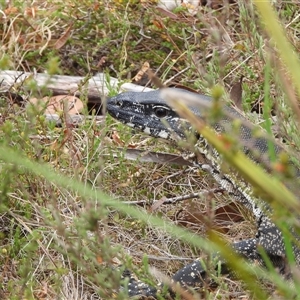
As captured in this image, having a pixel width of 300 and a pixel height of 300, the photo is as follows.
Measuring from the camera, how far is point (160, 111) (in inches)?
161

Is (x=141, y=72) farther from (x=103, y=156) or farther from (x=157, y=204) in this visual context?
(x=157, y=204)

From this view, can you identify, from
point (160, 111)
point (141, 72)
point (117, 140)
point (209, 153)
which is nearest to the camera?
point (209, 153)

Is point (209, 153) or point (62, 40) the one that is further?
point (62, 40)

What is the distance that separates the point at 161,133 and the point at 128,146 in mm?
589

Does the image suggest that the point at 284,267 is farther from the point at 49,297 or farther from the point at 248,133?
the point at 49,297

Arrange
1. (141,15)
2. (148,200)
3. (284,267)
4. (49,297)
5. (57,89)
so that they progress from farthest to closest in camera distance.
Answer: (141,15) → (57,89) → (148,200) → (284,267) → (49,297)

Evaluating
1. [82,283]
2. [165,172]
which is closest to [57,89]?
[165,172]

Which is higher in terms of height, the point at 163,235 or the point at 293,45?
→ the point at 293,45

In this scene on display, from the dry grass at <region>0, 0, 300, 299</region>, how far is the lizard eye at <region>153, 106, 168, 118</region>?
325mm

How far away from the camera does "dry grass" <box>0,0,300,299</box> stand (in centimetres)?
301

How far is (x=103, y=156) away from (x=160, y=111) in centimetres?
51

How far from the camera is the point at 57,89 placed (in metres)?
5.28

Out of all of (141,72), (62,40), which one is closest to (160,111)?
(141,72)

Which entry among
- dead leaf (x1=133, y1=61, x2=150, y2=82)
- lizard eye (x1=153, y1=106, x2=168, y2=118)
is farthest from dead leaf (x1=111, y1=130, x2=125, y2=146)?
dead leaf (x1=133, y1=61, x2=150, y2=82)
